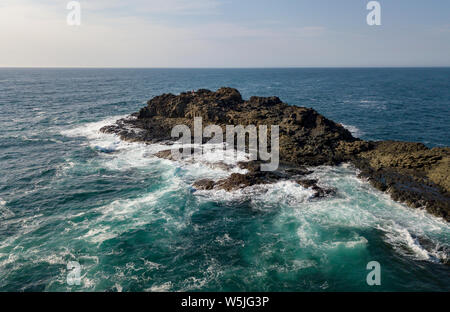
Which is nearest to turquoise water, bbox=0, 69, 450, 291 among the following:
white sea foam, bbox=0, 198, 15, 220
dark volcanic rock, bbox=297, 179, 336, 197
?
white sea foam, bbox=0, 198, 15, 220

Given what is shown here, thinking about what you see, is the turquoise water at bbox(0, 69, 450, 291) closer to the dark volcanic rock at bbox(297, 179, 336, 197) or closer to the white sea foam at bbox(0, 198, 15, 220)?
the white sea foam at bbox(0, 198, 15, 220)

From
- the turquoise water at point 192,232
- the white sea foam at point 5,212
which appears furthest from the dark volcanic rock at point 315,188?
the white sea foam at point 5,212

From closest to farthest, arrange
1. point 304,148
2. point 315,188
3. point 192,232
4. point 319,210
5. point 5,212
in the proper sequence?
1. point 192,232
2. point 319,210
3. point 5,212
4. point 315,188
5. point 304,148

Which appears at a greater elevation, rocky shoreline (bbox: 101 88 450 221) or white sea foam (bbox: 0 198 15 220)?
rocky shoreline (bbox: 101 88 450 221)

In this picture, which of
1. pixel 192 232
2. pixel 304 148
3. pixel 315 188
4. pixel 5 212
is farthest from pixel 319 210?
pixel 5 212

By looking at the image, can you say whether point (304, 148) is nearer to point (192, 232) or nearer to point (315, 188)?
point (315, 188)

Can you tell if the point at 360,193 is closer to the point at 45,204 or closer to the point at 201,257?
the point at 201,257

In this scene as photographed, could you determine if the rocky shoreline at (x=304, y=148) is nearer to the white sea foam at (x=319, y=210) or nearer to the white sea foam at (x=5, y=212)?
the white sea foam at (x=319, y=210)

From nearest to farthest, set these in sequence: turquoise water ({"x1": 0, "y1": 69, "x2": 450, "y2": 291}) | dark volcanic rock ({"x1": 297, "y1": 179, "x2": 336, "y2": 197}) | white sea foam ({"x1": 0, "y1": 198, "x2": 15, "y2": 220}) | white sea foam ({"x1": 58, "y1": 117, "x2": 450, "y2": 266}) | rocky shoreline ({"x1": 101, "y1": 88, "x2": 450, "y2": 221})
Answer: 1. turquoise water ({"x1": 0, "y1": 69, "x2": 450, "y2": 291})
2. white sea foam ({"x1": 58, "y1": 117, "x2": 450, "y2": 266})
3. white sea foam ({"x1": 0, "y1": 198, "x2": 15, "y2": 220})
4. dark volcanic rock ({"x1": 297, "y1": 179, "x2": 336, "y2": 197})
5. rocky shoreline ({"x1": 101, "y1": 88, "x2": 450, "y2": 221})
